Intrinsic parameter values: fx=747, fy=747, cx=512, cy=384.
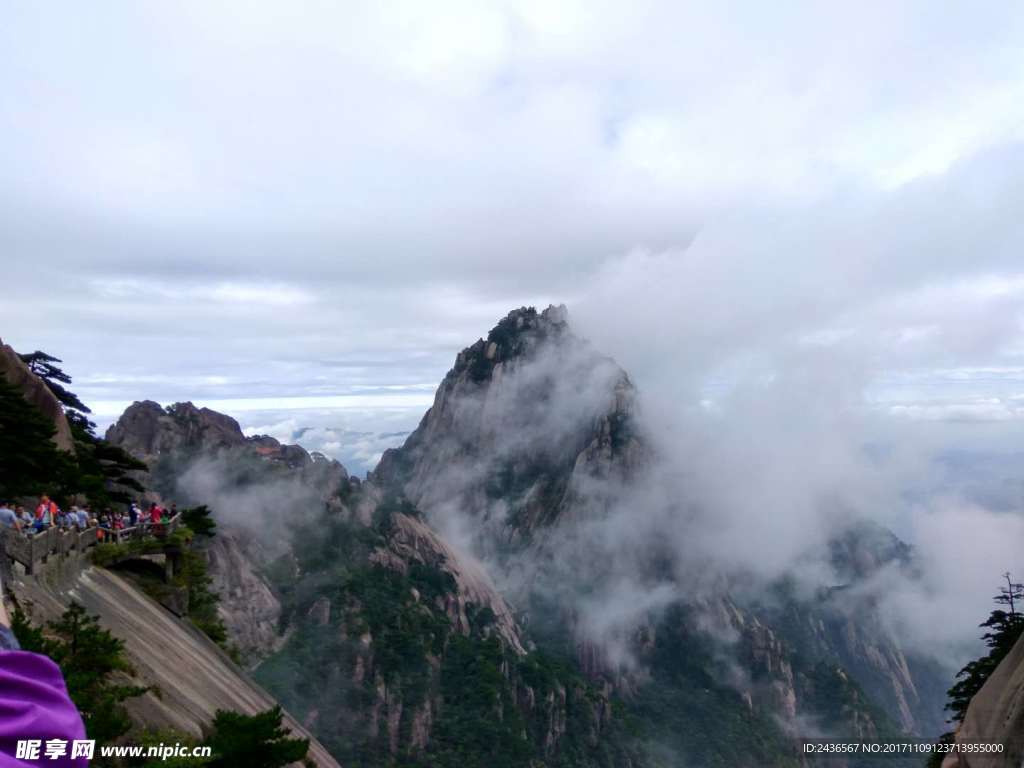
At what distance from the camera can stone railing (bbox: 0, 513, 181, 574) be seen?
17984 millimetres

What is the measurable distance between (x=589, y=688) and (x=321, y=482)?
49845mm

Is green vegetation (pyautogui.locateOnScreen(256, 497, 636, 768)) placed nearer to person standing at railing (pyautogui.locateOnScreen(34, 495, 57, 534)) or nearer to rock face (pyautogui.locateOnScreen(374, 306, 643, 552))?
rock face (pyautogui.locateOnScreen(374, 306, 643, 552))

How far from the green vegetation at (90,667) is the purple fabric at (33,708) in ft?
36.9

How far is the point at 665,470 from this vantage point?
18038 centimetres

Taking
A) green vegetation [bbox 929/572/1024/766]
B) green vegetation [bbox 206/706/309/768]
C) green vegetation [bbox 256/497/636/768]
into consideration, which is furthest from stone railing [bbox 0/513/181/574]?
green vegetation [bbox 256/497/636/768]

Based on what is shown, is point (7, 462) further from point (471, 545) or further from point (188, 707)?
point (471, 545)

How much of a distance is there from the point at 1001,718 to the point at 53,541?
2649cm

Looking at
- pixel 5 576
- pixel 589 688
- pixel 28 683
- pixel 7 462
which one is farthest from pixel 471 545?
pixel 28 683

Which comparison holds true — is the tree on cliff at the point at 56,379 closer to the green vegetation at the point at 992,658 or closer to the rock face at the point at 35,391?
the rock face at the point at 35,391

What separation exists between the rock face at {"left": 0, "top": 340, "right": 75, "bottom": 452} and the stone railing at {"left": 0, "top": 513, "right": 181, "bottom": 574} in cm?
1116

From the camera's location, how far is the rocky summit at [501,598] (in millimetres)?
83250

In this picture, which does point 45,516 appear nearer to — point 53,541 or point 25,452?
point 53,541

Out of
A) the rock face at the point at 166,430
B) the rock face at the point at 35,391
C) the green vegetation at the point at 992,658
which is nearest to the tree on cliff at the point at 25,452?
the rock face at the point at 35,391

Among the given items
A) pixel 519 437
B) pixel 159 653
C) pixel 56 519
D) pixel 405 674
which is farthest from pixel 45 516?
pixel 519 437
